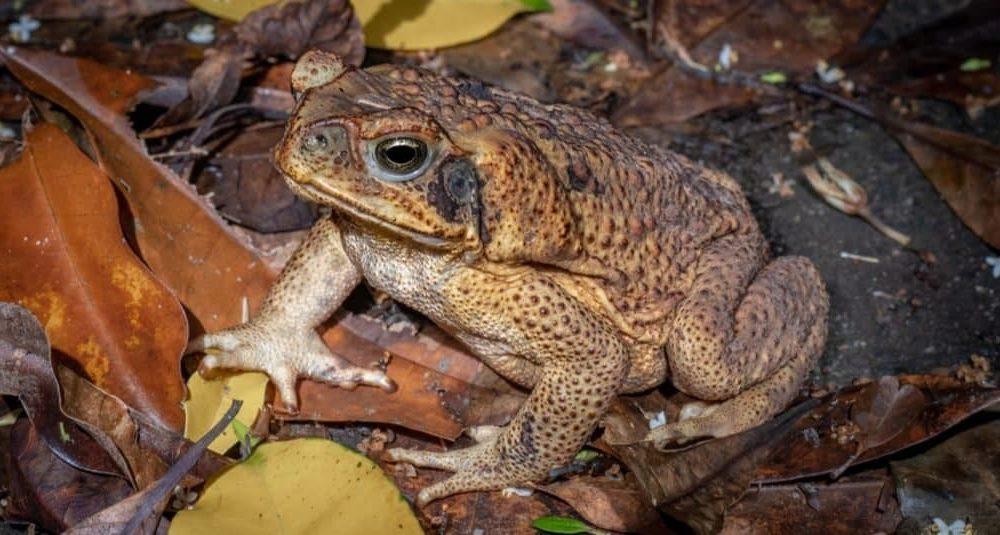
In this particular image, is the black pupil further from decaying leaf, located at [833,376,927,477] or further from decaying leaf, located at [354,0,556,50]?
decaying leaf, located at [354,0,556,50]

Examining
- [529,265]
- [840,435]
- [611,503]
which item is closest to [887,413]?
[840,435]

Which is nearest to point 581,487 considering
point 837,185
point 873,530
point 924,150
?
point 873,530

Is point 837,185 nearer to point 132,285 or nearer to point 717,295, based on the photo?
point 717,295

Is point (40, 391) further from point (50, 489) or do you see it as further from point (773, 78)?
point (773, 78)

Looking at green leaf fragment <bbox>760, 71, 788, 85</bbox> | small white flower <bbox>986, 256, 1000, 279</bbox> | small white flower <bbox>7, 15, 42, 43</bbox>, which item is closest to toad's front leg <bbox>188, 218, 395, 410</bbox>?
small white flower <bbox>7, 15, 42, 43</bbox>

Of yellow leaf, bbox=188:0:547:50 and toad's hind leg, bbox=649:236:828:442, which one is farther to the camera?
yellow leaf, bbox=188:0:547:50
